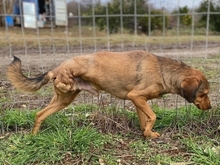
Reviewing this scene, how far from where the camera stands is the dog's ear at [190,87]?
422cm

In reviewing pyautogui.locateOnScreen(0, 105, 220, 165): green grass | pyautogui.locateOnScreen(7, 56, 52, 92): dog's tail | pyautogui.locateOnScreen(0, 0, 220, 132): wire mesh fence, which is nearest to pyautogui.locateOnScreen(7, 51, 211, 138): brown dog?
pyautogui.locateOnScreen(7, 56, 52, 92): dog's tail

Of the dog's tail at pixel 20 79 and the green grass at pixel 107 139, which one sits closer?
the green grass at pixel 107 139

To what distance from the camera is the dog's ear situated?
166 inches

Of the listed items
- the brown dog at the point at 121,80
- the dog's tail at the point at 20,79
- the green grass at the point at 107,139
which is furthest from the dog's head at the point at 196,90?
the dog's tail at the point at 20,79

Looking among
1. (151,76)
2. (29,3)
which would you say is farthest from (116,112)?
(29,3)

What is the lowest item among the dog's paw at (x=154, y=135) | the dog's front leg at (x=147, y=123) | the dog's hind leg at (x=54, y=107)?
the dog's paw at (x=154, y=135)

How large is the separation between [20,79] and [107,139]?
4.63 ft

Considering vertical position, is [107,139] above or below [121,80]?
below

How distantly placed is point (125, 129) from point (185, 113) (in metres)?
0.93

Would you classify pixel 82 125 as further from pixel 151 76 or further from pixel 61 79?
pixel 151 76

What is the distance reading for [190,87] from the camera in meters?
4.21

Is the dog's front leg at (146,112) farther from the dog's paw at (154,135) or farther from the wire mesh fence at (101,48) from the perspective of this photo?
the wire mesh fence at (101,48)

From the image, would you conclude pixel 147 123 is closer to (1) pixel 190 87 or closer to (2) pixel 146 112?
(2) pixel 146 112

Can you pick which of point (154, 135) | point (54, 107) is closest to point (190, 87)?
point (154, 135)
